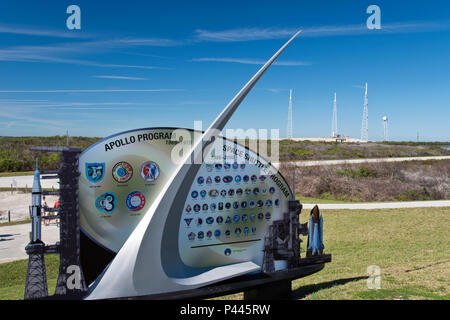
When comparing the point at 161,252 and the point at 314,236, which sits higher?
the point at 161,252

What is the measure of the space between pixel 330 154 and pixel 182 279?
37.6 metres

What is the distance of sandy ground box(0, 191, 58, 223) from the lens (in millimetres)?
14781

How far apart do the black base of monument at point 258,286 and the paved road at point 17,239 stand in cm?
643

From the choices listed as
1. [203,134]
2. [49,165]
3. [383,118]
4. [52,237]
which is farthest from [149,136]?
[383,118]

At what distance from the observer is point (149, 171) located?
16.0 feet

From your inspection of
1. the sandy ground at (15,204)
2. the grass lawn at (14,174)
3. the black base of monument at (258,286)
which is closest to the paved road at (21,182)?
the grass lawn at (14,174)

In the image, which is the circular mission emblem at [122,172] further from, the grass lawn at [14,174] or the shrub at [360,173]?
the shrub at [360,173]

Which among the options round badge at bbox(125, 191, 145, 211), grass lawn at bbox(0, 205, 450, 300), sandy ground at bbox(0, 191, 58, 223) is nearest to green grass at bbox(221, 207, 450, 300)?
grass lawn at bbox(0, 205, 450, 300)

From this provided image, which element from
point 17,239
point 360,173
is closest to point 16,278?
point 17,239

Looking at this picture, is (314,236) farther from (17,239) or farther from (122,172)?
(17,239)

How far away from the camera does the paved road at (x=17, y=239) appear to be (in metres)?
9.46

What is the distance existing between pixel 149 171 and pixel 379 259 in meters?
7.31
